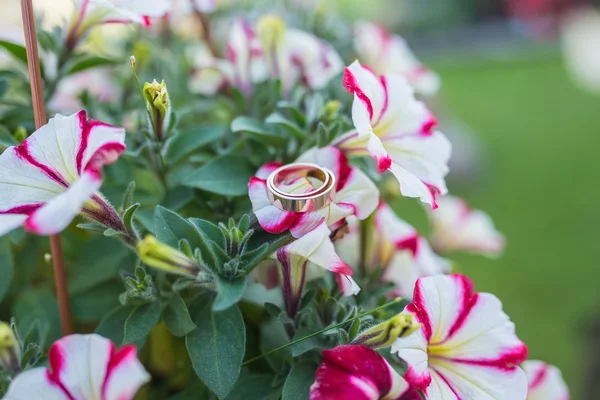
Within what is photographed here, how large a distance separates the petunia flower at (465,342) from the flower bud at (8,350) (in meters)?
0.29

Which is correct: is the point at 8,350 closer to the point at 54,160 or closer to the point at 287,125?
the point at 54,160

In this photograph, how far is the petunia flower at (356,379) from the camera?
1.34ft

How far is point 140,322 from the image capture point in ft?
1.61

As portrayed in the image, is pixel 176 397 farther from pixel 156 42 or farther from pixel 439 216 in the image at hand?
pixel 156 42

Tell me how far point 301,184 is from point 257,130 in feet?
0.38

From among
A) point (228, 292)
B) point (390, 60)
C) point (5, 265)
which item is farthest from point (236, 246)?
point (390, 60)

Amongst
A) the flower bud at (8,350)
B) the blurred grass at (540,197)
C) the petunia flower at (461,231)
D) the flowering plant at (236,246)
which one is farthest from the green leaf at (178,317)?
the blurred grass at (540,197)

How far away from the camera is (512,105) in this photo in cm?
384

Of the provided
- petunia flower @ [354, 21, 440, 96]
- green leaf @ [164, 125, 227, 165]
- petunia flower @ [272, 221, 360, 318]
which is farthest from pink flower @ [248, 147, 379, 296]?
petunia flower @ [354, 21, 440, 96]

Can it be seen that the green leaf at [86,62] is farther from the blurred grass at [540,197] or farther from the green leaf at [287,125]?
the blurred grass at [540,197]

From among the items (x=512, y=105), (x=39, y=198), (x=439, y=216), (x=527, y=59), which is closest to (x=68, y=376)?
(x=39, y=198)

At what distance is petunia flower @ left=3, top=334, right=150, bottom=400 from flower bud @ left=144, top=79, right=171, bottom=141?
0.18 m

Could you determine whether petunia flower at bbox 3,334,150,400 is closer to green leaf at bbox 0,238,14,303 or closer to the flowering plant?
the flowering plant

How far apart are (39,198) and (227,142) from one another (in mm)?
247
